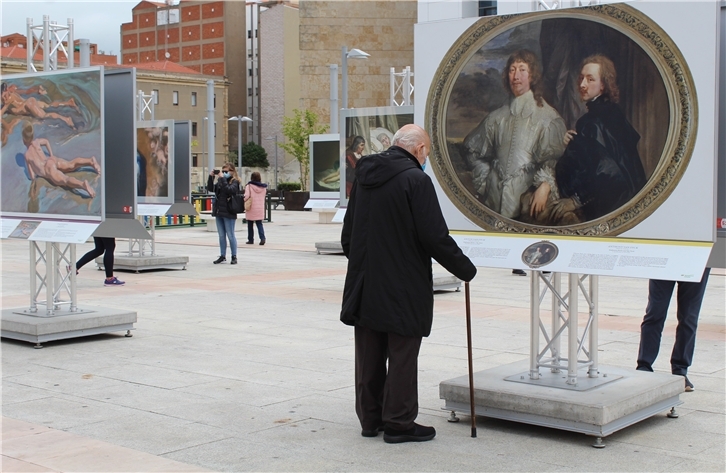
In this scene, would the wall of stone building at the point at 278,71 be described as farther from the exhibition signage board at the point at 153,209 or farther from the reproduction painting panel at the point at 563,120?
the reproduction painting panel at the point at 563,120

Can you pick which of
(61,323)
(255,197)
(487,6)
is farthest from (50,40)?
(487,6)

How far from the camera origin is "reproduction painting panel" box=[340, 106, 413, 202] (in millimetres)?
16734

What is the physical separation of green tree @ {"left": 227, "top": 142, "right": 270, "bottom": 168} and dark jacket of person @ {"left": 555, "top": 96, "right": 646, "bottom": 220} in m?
89.0

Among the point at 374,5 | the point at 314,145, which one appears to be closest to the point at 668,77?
the point at 314,145

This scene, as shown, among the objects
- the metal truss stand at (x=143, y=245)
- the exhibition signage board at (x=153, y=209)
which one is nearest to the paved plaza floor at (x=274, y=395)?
the exhibition signage board at (x=153, y=209)

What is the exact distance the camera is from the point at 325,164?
74.4 feet

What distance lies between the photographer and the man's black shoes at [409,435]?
5.91m

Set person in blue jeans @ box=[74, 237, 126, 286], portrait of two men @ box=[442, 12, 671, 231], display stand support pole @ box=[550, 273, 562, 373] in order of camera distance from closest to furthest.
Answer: portrait of two men @ box=[442, 12, 671, 231], display stand support pole @ box=[550, 273, 562, 373], person in blue jeans @ box=[74, 237, 126, 286]

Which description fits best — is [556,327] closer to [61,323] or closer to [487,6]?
[61,323]

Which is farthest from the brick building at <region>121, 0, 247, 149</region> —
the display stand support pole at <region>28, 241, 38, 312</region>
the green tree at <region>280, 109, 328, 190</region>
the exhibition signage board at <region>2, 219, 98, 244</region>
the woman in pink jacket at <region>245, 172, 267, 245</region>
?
the display stand support pole at <region>28, 241, 38, 312</region>

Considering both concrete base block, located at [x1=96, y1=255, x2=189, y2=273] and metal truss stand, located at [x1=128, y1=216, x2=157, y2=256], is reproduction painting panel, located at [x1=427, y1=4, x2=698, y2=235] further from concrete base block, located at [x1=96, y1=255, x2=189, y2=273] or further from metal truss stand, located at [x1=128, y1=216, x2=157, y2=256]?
concrete base block, located at [x1=96, y1=255, x2=189, y2=273]

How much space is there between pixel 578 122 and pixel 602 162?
1.05 feet

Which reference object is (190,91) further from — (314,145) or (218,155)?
(314,145)

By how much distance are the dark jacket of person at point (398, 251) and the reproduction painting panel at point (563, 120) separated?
0.88m
